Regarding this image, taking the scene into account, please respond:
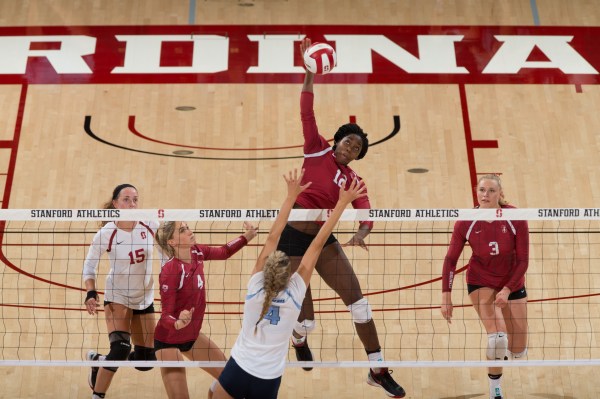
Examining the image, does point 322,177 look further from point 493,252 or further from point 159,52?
point 159,52

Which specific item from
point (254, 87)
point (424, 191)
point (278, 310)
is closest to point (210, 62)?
point (254, 87)

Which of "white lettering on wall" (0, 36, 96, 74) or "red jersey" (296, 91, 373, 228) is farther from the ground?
"white lettering on wall" (0, 36, 96, 74)

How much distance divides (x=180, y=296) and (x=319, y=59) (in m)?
2.78

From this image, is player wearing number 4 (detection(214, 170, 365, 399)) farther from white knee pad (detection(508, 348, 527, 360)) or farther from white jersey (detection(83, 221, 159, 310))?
white knee pad (detection(508, 348, 527, 360))

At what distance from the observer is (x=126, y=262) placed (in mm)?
12578

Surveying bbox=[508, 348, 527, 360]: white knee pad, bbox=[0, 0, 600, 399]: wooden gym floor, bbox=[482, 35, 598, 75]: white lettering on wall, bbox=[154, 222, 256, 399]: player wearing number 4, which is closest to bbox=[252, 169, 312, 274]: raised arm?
bbox=[154, 222, 256, 399]: player wearing number 4

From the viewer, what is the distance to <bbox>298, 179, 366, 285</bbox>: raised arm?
410 inches

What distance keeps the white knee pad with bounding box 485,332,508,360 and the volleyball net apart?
6.76 feet

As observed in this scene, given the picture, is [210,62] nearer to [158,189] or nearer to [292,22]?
[292,22]

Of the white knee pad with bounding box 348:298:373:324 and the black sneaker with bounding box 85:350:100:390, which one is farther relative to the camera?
the black sneaker with bounding box 85:350:100:390

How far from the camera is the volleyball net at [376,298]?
14531mm

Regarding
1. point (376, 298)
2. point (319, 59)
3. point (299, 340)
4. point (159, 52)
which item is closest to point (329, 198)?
point (319, 59)

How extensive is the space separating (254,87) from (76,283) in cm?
516

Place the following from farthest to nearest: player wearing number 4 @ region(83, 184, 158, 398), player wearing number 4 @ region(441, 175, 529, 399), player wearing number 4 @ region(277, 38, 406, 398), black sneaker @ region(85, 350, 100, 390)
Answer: black sneaker @ region(85, 350, 100, 390) < player wearing number 4 @ region(83, 184, 158, 398) < player wearing number 4 @ region(441, 175, 529, 399) < player wearing number 4 @ region(277, 38, 406, 398)
